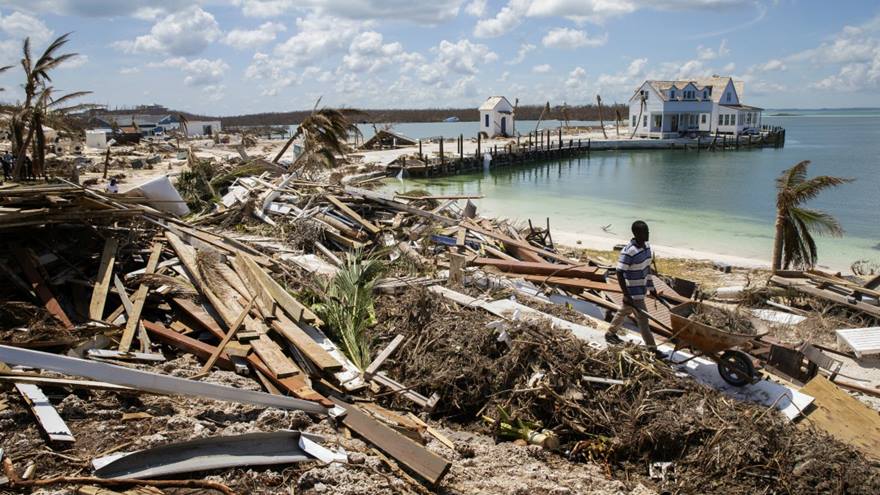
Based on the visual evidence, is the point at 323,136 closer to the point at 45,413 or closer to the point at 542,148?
the point at 45,413

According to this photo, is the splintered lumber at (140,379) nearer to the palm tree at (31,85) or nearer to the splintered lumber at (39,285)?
the splintered lumber at (39,285)

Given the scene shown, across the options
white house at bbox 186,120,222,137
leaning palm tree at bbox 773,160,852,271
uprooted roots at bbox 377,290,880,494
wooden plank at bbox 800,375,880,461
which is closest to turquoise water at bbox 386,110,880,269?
leaning palm tree at bbox 773,160,852,271

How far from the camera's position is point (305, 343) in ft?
20.1

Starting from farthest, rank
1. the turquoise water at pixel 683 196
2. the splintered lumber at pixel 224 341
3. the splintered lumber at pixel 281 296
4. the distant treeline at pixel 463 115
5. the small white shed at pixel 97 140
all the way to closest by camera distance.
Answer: the distant treeline at pixel 463 115 < the small white shed at pixel 97 140 < the turquoise water at pixel 683 196 < the splintered lumber at pixel 281 296 < the splintered lumber at pixel 224 341

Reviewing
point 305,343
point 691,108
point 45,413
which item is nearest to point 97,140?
point 305,343

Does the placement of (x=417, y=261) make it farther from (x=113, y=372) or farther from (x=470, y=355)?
(x=113, y=372)

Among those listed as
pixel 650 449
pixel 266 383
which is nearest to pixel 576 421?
pixel 650 449

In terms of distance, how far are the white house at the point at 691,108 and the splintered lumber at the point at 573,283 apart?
5926 cm

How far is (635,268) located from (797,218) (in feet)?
27.8

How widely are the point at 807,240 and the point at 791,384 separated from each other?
7.54 m

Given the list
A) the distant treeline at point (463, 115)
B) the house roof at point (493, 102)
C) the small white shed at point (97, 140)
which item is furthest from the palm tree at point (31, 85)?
the distant treeline at point (463, 115)

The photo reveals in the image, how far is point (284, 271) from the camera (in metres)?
8.78

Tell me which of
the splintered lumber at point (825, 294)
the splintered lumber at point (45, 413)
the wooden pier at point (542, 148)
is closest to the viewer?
the splintered lumber at point (45, 413)

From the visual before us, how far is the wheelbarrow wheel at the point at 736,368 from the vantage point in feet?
19.9
